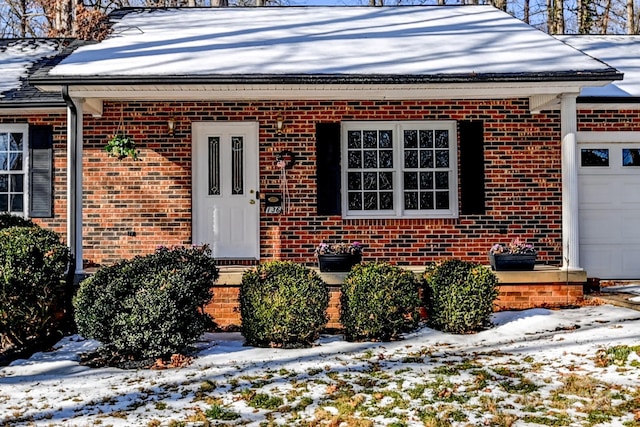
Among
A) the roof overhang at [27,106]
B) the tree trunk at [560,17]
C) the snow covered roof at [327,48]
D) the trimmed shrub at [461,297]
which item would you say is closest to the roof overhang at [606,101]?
the snow covered roof at [327,48]

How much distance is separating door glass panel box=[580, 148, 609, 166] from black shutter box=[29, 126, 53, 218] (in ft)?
26.8

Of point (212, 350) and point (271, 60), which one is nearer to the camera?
point (212, 350)

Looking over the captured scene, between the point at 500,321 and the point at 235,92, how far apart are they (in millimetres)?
4365

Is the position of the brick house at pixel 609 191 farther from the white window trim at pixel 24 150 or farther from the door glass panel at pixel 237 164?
the white window trim at pixel 24 150

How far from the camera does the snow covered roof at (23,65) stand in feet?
28.1

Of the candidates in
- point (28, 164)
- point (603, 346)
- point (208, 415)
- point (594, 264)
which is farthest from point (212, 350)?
point (594, 264)

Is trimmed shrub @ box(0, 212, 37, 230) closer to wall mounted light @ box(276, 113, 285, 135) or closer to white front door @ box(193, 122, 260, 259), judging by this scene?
white front door @ box(193, 122, 260, 259)

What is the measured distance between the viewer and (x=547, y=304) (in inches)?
298

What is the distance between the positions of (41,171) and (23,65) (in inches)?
86.8

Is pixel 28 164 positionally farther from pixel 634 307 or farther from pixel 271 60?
pixel 634 307

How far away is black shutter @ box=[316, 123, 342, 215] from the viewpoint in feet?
30.0

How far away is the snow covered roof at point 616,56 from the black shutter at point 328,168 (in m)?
3.78

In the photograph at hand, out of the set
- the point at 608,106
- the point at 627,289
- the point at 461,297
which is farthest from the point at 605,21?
the point at 461,297

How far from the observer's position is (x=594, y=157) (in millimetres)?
9391
